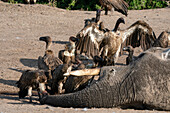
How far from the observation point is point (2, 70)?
9273 mm

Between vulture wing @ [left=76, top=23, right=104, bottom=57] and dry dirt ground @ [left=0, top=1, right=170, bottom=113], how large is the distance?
127 cm

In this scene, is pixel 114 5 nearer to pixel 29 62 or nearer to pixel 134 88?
pixel 29 62

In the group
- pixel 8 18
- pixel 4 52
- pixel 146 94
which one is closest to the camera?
pixel 146 94

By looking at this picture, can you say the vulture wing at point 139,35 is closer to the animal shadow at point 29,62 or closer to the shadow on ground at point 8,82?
the animal shadow at point 29,62

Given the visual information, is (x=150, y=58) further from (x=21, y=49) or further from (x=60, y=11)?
(x=60, y=11)

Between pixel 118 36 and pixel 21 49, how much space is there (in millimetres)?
3084

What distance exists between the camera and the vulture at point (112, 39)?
9695 mm

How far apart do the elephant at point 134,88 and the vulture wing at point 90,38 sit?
14.3 feet

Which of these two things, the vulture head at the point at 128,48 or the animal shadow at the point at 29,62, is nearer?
the animal shadow at the point at 29,62

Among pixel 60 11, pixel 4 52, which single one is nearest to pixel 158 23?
pixel 60 11

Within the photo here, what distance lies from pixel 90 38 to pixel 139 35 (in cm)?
129

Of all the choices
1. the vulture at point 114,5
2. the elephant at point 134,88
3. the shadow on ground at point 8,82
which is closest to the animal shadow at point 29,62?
the shadow on ground at point 8,82

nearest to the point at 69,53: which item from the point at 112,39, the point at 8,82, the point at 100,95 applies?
the point at 112,39

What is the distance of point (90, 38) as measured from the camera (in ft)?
31.9
